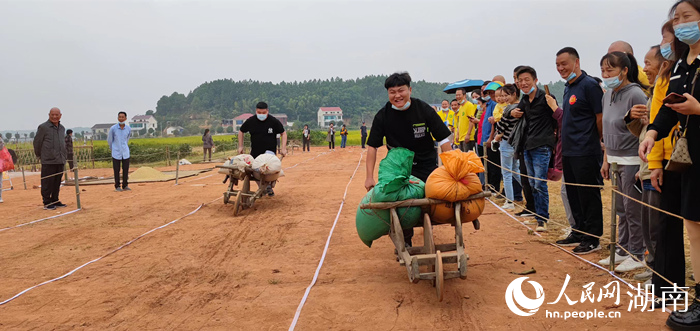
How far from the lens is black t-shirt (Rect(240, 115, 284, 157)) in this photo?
32.1 feet

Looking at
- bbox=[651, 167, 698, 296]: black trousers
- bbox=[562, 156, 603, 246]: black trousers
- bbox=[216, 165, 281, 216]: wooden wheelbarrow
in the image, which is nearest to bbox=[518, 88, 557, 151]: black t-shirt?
bbox=[562, 156, 603, 246]: black trousers

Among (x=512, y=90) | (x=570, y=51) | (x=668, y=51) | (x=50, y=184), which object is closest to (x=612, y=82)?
(x=570, y=51)

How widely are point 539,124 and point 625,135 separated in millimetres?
1828

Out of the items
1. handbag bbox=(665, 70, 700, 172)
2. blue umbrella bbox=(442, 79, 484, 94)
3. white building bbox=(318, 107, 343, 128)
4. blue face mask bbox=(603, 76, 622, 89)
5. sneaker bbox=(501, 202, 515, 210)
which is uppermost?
white building bbox=(318, 107, 343, 128)

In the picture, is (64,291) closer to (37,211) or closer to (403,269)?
(403,269)

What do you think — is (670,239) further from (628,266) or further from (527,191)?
(527,191)

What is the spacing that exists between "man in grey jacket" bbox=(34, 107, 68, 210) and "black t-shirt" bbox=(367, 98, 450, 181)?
7.91 meters

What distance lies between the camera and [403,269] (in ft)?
16.2

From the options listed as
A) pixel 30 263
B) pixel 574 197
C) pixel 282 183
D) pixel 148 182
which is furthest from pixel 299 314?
pixel 148 182

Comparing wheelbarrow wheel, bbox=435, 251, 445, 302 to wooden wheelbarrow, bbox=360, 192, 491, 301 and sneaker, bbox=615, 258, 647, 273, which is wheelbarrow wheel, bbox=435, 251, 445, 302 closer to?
wooden wheelbarrow, bbox=360, 192, 491, 301

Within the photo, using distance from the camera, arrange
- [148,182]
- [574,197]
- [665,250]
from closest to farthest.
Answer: [665,250] → [574,197] → [148,182]

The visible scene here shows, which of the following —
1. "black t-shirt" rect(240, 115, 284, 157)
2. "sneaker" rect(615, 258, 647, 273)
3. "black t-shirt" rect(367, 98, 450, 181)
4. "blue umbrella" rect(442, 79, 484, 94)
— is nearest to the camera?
"sneaker" rect(615, 258, 647, 273)

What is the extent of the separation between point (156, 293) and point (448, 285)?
8.53 ft

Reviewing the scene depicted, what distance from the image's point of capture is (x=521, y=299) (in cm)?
389
